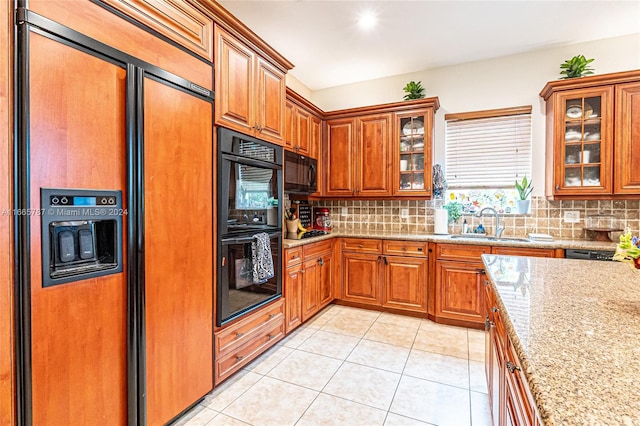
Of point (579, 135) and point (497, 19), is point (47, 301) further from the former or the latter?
point (579, 135)

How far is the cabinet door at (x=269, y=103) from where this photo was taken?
2270 mm

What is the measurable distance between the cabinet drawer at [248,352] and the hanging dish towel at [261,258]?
1.48ft

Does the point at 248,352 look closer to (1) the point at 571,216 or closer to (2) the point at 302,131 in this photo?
(2) the point at 302,131

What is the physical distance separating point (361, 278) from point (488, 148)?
2.09 metres

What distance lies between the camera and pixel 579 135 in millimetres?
2863

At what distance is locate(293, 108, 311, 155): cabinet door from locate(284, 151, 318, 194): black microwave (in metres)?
0.09

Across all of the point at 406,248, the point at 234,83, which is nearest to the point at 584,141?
the point at 406,248

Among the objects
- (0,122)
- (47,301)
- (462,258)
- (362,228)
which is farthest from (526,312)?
(362,228)

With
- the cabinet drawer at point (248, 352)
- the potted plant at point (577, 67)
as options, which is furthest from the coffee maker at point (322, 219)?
the potted plant at point (577, 67)

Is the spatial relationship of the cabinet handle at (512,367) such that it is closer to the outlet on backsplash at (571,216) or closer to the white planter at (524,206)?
the white planter at (524,206)

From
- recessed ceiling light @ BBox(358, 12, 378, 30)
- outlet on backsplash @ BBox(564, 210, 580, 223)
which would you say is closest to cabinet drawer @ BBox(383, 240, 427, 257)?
outlet on backsplash @ BBox(564, 210, 580, 223)

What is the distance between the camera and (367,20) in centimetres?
265

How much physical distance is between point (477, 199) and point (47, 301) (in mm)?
3753

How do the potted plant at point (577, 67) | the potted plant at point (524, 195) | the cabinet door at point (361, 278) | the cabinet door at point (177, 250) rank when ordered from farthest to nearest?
1. the cabinet door at point (361, 278)
2. the potted plant at point (524, 195)
3. the potted plant at point (577, 67)
4. the cabinet door at point (177, 250)
